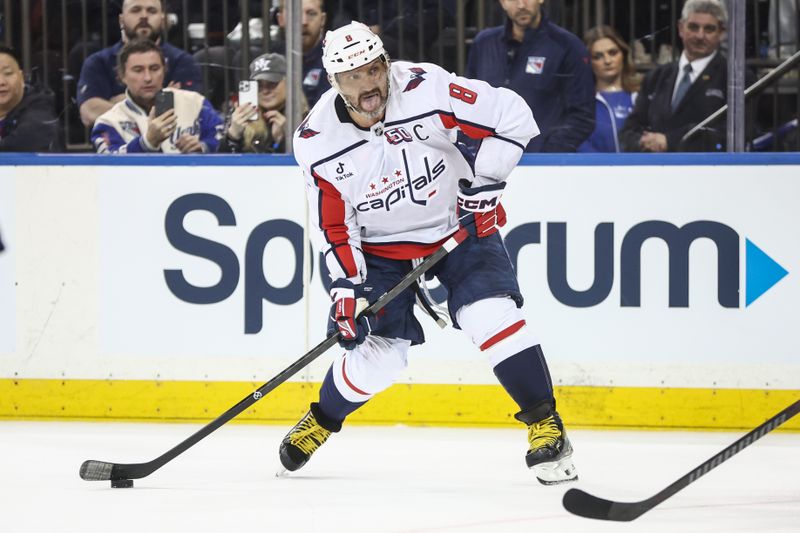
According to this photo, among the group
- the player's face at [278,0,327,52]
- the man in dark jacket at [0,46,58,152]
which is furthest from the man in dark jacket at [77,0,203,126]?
the player's face at [278,0,327,52]

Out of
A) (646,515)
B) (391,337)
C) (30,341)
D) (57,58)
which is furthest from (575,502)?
(57,58)

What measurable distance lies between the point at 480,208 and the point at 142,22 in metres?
1.79

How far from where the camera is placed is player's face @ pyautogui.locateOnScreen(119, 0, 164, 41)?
443 cm

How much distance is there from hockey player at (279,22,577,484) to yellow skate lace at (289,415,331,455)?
11 cm

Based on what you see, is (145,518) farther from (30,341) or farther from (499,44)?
(499,44)

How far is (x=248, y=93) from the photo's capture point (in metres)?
4.39

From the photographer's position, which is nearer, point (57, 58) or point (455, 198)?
point (455, 198)

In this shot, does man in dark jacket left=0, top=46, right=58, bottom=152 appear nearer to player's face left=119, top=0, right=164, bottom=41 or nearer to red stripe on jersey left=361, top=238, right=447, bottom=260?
player's face left=119, top=0, right=164, bottom=41

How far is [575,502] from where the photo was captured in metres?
2.68

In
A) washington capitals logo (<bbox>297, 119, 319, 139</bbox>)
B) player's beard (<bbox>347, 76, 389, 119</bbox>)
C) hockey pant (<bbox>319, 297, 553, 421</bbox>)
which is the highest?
player's beard (<bbox>347, 76, 389, 119</bbox>)

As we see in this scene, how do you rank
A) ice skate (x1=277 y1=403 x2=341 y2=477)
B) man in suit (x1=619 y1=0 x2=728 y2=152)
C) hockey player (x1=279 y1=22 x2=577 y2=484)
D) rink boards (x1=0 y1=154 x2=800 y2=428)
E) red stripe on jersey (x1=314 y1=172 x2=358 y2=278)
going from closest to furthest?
1. hockey player (x1=279 y1=22 x2=577 y2=484)
2. red stripe on jersey (x1=314 y1=172 x2=358 y2=278)
3. ice skate (x1=277 y1=403 x2=341 y2=477)
4. rink boards (x1=0 y1=154 x2=800 y2=428)
5. man in suit (x1=619 y1=0 x2=728 y2=152)

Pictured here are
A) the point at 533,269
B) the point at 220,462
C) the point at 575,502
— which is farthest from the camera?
the point at 533,269

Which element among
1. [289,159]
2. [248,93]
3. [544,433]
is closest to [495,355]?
[544,433]

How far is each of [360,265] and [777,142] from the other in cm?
176
